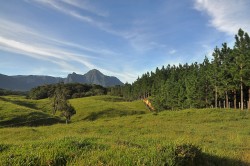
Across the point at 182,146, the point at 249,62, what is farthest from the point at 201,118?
the point at 182,146

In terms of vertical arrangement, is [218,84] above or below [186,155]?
above

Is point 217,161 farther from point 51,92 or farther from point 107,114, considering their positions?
point 51,92

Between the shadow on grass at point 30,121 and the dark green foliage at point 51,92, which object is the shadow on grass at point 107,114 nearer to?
the shadow on grass at point 30,121

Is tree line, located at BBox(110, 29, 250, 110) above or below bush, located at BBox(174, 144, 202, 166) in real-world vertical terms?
above

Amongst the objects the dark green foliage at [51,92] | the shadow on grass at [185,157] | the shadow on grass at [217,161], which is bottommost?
the shadow on grass at [217,161]

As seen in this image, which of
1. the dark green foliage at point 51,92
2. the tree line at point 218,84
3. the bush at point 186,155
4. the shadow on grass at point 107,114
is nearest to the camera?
the bush at point 186,155

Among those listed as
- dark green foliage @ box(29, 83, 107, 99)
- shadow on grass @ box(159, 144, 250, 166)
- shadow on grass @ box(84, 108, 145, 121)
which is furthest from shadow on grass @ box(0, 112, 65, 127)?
dark green foliage @ box(29, 83, 107, 99)

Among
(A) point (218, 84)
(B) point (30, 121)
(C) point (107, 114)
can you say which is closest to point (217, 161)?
(B) point (30, 121)

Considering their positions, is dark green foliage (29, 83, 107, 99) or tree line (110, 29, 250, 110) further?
dark green foliage (29, 83, 107, 99)

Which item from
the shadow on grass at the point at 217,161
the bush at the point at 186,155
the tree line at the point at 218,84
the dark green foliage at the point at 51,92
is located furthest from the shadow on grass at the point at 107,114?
the bush at the point at 186,155

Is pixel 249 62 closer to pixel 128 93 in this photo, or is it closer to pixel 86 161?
pixel 86 161

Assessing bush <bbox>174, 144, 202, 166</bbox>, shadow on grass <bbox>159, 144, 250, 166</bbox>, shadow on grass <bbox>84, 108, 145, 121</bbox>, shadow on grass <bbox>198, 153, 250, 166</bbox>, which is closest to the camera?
shadow on grass <bbox>159, 144, 250, 166</bbox>

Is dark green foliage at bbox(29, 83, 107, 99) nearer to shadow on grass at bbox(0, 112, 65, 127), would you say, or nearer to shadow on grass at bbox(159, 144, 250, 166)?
shadow on grass at bbox(0, 112, 65, 127)

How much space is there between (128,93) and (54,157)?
7433 inches
